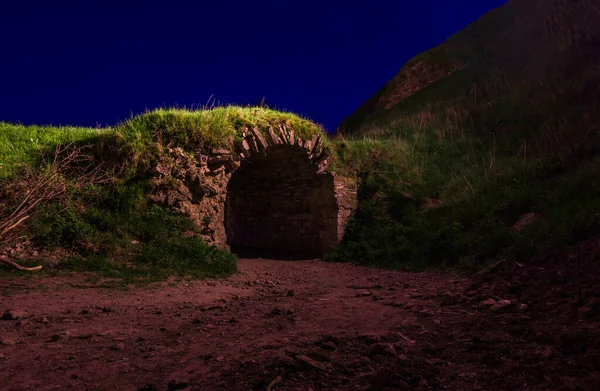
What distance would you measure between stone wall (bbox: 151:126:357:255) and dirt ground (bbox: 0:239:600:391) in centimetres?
251

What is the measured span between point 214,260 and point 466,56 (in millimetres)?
21549

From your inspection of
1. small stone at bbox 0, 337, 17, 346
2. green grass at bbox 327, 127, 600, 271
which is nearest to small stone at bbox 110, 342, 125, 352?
small stone at bbox 0, 337, 17, 346

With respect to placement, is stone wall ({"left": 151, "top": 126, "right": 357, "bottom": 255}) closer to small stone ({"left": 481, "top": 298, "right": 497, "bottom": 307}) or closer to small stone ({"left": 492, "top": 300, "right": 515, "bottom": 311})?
small stone ({"left": 481, "top": 298, "right": 497, "bottom": 307})

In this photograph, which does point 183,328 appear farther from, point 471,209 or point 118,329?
point 471,209

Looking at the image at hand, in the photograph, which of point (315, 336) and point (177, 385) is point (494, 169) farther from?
point (177, 385)

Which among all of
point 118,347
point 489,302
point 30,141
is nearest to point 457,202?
point 489,302

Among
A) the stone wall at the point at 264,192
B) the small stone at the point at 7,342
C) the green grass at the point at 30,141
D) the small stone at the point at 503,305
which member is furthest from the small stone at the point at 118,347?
the green grass at the point at 30,141

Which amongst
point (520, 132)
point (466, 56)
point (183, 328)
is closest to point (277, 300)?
point (183, 328)

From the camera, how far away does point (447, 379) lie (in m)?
2.28

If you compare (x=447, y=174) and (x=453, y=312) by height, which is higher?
(x=447, y=174)

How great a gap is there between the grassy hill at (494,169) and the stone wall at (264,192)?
0.73 metres

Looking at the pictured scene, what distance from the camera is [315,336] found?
3209mm

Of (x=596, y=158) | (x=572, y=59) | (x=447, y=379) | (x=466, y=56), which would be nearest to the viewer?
(x=447, y=379)

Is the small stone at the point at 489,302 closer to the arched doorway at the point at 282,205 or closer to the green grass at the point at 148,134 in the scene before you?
the green grass at the point at 148,134
